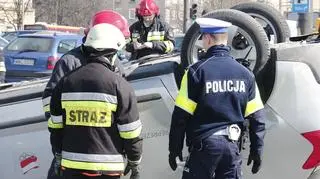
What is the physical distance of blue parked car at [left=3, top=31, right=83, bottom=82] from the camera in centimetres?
1390

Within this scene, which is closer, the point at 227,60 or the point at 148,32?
the point at 227,60

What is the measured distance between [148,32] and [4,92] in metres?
2.20

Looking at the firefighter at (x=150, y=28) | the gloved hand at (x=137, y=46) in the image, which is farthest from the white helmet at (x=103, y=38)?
the firefighter at (x=150, y=28)

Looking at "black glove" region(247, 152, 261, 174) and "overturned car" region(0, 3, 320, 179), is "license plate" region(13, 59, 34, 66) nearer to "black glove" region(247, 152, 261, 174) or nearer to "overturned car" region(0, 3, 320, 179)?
"overturned car" region(0, 3, 320, 179)

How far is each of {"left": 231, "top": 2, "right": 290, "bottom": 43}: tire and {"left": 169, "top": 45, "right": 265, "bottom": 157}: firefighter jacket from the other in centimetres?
115

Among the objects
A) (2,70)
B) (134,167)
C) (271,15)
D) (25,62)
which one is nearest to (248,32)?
(271,15)

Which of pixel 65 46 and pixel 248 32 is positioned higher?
pixel 248 32

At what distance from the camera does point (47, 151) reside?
13.4ft

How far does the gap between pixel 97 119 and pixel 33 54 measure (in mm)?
11334

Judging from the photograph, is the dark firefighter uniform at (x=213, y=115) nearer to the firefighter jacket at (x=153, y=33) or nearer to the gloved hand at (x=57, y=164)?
the gloved hand at (x=57, y=164)

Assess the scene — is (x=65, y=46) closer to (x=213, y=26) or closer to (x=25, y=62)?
(x=25, y=62)

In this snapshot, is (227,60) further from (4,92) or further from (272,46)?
(4,92)

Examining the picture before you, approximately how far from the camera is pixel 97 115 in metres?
3.26

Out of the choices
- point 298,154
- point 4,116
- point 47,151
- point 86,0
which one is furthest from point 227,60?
point 86,0
